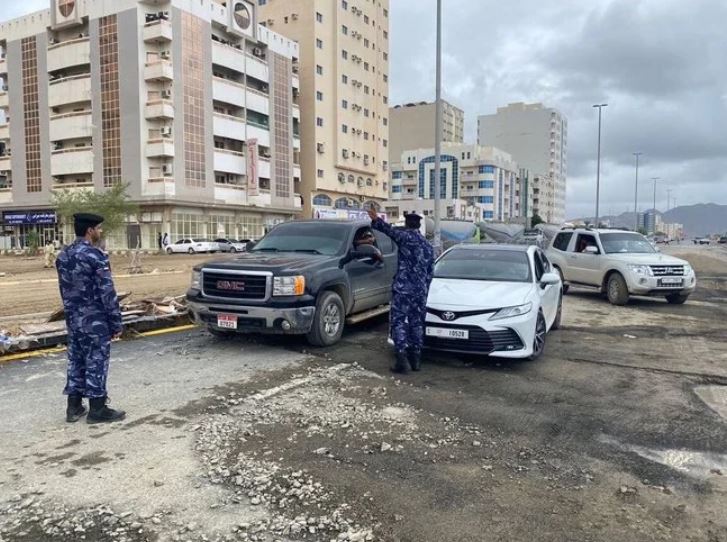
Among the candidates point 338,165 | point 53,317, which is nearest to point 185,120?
point 338,165

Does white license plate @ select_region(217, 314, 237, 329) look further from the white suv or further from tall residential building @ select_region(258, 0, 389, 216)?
tall residential building @ select_region(258, 0, 389, 216)

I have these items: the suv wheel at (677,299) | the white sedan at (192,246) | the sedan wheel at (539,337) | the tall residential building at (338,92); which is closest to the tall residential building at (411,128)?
the tall residential building at (338,92)

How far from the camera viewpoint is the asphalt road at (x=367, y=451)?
3.33 meters

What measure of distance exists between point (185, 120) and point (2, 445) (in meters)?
50.6

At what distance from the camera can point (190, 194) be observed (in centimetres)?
5162

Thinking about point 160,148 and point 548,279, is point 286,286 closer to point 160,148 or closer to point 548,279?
point 548,279

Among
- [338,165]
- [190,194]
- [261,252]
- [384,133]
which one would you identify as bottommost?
[261,252]

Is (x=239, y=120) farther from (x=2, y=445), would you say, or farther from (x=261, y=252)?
(x=2, y=445)

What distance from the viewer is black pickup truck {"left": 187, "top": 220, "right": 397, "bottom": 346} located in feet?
24.2

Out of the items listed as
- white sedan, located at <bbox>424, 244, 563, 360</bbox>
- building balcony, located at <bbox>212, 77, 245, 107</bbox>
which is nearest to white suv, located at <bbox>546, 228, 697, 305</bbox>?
white sedan, located at <bbox>424, 244, 563, 360</bbox>

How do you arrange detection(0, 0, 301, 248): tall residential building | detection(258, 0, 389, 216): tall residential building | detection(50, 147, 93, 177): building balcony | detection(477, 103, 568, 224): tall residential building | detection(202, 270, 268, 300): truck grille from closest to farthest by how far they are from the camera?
detection(202, 270, 268, 300): truck grille
detection(0, 0, 301, 248): tall residential building
detection(50, 147, 93, 177): building balcony
detection(258, 0, 389, 216): tall residential building
detection(477, 103, 568, 224): tall residential building

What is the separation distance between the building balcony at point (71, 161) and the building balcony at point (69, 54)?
7.72 m

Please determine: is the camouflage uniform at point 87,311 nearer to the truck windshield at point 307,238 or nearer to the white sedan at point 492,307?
the white sedan at point 492,307

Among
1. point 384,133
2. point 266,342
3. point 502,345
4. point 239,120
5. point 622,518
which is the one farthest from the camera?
point 384,133
